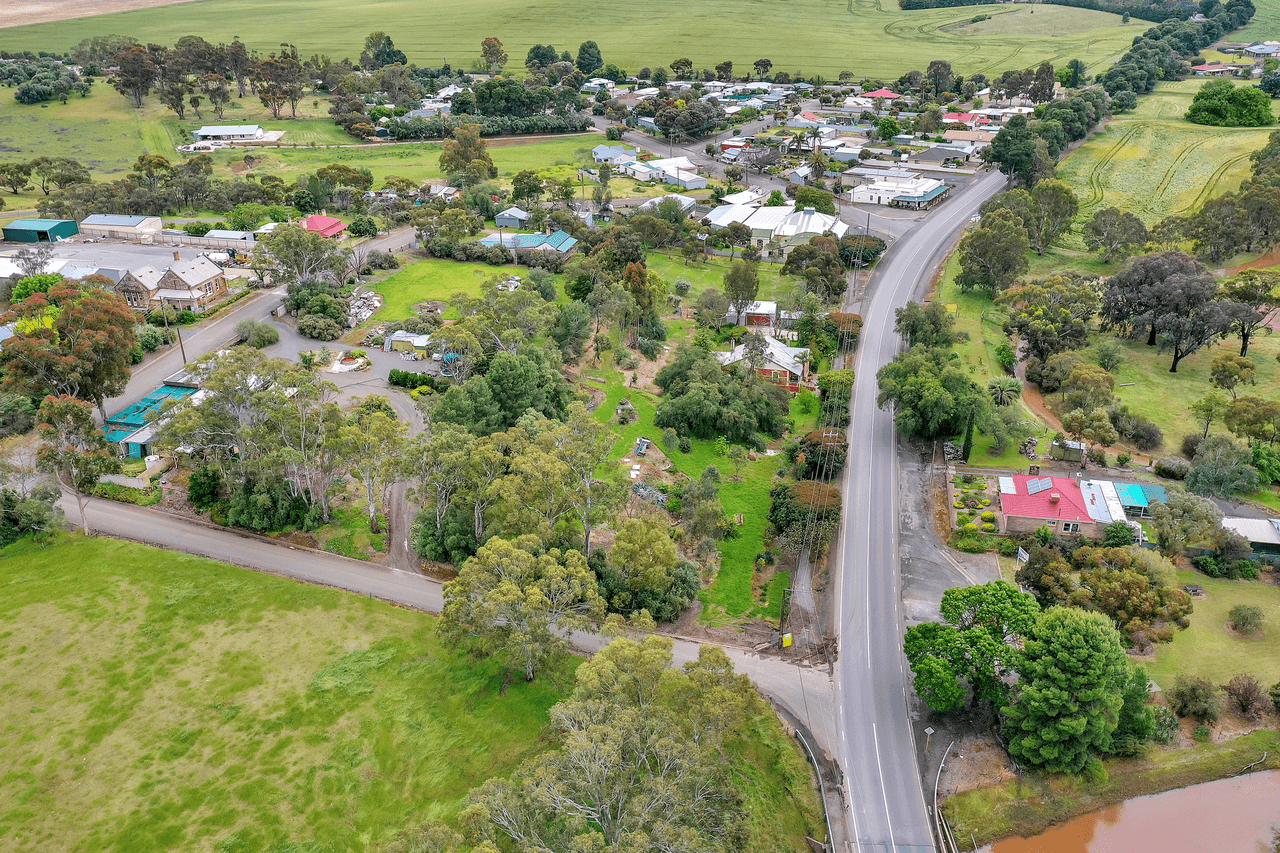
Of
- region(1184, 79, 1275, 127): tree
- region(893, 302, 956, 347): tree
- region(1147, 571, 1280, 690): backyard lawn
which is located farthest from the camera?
region(1184, 79, 1275, 127): tree

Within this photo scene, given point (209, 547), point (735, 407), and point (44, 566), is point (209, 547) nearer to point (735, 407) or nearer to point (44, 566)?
Result: point (44, 566)

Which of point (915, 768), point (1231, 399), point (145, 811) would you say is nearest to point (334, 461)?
point (145, 811)

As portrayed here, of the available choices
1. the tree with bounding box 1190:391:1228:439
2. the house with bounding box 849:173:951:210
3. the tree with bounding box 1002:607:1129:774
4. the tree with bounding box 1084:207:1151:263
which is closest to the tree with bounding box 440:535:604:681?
the tree with bounding box 1002:607:1129:774

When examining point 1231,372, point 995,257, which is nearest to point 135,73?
point 995,257

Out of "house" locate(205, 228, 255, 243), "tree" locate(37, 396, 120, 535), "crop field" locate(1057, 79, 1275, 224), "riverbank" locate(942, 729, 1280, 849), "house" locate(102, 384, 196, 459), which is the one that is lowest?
"riverbank" locate(942, 729, 1280, 849)

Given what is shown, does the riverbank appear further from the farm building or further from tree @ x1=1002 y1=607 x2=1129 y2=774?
the farm building

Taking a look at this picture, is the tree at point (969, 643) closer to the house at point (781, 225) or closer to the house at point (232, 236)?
the house at point (781, 225)

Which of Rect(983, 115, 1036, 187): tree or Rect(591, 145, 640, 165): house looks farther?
Rect(591, 145, 640, 165): house

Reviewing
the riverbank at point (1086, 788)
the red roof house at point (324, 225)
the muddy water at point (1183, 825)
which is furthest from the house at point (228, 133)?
the muddy water at point (1183, 825)
